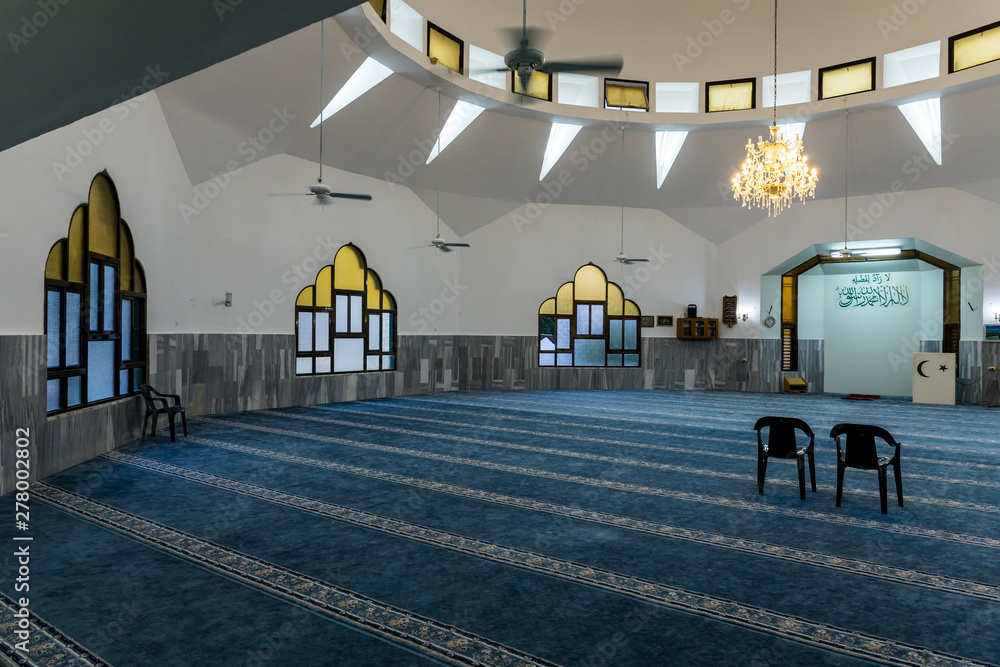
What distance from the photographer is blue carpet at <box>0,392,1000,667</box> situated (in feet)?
7.55

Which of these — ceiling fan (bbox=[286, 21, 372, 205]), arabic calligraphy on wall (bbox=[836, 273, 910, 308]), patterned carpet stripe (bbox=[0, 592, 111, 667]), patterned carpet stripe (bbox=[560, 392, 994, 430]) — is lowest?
patterned carpet stripe (bbox=[0, 592, 111, 667])

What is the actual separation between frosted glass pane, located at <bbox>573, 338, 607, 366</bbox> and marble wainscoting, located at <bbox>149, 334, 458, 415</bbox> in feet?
11.7

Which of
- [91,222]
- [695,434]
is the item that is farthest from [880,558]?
[91,222]

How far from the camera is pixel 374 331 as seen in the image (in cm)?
1045

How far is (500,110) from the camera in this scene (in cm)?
987

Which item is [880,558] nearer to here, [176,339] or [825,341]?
[176,339]

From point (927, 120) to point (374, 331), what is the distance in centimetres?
997

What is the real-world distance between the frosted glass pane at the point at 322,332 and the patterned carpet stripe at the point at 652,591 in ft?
17.9

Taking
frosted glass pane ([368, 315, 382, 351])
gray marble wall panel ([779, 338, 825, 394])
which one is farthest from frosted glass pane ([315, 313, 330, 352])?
gray marble wall panel ([779, 338, 825, 394])

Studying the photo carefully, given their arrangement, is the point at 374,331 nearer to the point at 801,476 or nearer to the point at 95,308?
the point at 95,308

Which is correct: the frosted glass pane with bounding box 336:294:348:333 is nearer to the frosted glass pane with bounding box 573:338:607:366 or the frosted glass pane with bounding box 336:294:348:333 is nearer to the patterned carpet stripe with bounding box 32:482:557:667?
the frosted glass pane with bounding box 573:338:607:366

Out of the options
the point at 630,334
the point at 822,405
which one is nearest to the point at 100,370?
the point at 630,334

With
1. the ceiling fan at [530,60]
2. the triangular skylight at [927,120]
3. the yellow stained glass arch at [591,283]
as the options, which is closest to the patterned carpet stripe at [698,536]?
the ceiling fan at [530,60]

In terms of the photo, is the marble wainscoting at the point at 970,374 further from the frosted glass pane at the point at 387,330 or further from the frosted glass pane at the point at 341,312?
the frosted glass pane at the point at 341,312
